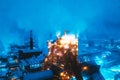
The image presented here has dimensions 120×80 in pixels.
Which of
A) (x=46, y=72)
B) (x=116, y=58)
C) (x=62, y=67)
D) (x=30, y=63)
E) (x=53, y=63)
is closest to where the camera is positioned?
(x=46, y=72)

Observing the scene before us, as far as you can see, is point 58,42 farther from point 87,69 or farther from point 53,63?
point 87,69

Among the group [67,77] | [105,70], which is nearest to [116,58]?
[105,70]

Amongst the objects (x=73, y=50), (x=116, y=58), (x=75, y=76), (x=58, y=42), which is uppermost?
(x=116, y=58)

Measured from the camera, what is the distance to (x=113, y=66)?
81.4 meters

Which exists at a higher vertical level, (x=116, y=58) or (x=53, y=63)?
(x=116, y=58)

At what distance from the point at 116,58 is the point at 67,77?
7032cm

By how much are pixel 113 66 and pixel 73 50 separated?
5377cm

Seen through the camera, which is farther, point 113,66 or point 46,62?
point 113,66

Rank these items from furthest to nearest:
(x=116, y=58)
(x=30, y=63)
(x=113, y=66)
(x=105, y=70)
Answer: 1. (x=116, y=58)
2. (x=113, y=66)
3. (x=105, y=70)
4. (x=30, y=63)

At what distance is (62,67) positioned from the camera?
32031 millimetres

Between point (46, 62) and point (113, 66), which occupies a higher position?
point (113, 66)

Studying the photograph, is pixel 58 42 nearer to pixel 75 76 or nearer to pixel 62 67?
pixel 62 67

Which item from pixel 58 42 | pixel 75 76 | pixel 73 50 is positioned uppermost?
pixel 58 42

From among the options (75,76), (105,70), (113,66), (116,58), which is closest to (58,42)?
(75,76)
